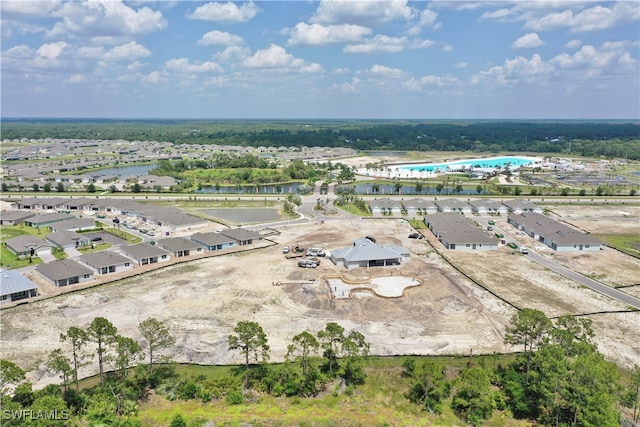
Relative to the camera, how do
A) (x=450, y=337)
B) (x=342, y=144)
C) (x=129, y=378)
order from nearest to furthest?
(x=129, y=378), (x=450, y=337), (x=342, y=144)

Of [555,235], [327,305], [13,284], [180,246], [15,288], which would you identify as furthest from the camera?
[555,235]

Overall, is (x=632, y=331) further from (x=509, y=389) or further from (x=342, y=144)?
(x=342, y=144)

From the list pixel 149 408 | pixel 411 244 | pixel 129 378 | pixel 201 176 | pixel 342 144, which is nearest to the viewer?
pixel 149 408

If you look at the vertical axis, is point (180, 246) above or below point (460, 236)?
below

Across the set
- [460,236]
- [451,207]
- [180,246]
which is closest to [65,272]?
[180,246]

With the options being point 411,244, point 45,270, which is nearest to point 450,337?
point 411,244

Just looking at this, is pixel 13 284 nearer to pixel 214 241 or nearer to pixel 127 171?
pixel 214 241
